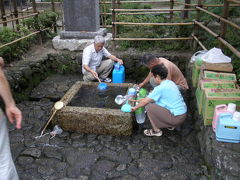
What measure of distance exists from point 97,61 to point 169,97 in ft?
7.09

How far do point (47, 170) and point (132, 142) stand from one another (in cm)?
122

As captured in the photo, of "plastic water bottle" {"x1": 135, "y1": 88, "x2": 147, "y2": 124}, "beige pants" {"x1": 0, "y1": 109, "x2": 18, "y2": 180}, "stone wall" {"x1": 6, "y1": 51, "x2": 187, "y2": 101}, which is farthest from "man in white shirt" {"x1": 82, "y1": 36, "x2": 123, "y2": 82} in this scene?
"beige pants" {"x1": 0, "y1": 109, "x2": 18, "y2": 180}

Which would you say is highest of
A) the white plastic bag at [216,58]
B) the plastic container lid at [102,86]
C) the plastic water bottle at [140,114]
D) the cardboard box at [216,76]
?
the white plastic bag at [216,58]

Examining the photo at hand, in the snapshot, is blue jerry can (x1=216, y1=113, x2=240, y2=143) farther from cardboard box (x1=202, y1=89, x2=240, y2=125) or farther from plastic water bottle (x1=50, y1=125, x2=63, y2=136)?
plastic water bottle (x1=50, y1=125, x2=63, y2=136)

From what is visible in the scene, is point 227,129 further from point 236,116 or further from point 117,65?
point 117,65

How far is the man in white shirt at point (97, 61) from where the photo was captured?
15.7 feet

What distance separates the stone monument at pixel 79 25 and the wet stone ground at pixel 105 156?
8.76ft

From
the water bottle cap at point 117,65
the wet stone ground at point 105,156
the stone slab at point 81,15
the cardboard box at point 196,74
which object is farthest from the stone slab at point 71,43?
the cardboard box at point 196,74

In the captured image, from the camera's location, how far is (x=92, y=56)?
200 inches

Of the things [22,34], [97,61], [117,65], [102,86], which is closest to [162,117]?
[102,86]

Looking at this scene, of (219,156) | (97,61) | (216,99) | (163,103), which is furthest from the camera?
(97,61)

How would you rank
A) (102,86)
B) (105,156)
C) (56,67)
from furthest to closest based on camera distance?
(56,67), (102,86), (105,156)

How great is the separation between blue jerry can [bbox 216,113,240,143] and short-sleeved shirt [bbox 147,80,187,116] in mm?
798

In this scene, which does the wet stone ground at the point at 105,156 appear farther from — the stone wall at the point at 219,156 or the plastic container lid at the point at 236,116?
the plastic container lid at the point at 236,116
